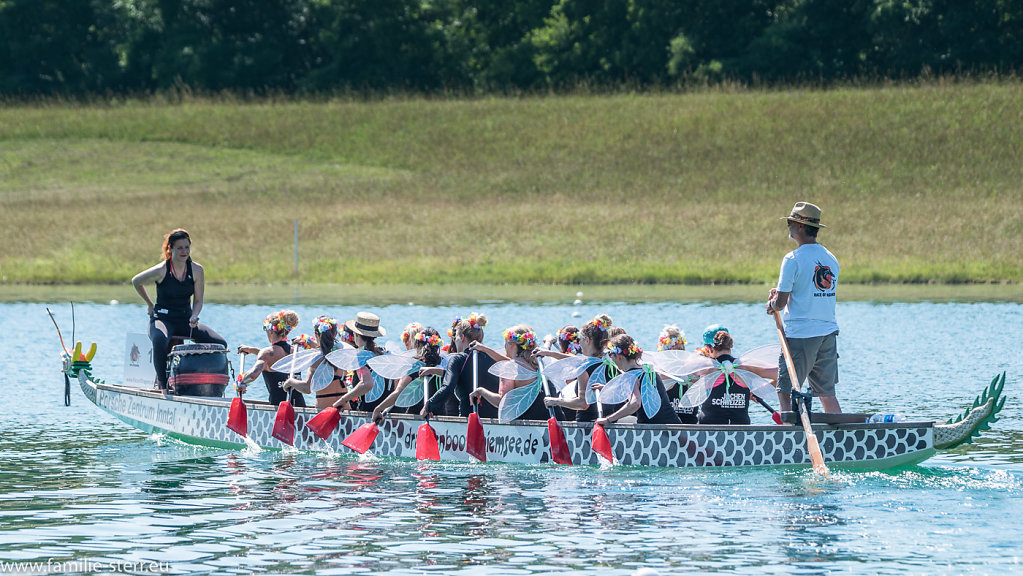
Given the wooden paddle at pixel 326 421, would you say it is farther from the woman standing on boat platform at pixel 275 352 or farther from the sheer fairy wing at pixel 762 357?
the sheer fairy wing at pixel 762 357

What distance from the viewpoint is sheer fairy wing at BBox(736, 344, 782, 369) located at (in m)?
13.6

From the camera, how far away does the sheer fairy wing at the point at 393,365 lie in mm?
14078

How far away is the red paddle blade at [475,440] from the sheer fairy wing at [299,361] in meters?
1.99

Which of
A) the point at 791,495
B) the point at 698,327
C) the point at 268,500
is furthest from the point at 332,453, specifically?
the point at 698,327

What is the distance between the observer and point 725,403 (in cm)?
1328

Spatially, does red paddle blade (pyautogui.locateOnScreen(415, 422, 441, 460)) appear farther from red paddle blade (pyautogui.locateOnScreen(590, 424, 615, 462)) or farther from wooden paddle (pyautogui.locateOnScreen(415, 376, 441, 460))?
red paddle blade (pyautogui.locateOnScreen(590, 424, 615, 462))

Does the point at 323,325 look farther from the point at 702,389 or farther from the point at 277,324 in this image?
the point at 702,389

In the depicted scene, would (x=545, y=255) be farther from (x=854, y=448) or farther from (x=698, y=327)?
(x=854, y=448)

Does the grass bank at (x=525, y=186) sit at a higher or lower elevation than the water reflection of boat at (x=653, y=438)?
higher

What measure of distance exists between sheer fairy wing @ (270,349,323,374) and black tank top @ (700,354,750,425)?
4.11 m

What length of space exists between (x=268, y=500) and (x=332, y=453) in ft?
8.22

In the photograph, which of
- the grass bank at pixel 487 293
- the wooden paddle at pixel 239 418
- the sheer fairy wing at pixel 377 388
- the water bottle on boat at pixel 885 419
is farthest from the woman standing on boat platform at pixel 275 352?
the grass bank at pixel 487 293

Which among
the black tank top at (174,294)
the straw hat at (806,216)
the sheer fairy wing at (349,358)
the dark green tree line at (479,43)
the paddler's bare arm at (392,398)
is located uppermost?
the dark green tree line at (479,43)

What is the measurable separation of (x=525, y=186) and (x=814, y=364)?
3527 centimetres
